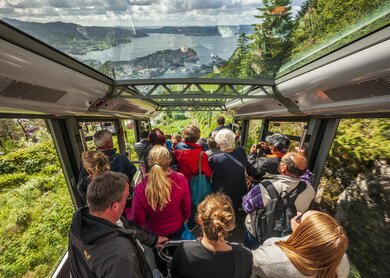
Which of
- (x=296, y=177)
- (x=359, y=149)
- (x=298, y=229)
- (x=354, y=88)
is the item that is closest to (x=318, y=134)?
(x=359, y=149)

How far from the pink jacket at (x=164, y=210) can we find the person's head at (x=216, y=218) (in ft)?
1.96

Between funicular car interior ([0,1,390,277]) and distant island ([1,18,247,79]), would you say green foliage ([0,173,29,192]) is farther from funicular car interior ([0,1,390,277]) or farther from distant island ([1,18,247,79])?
distant island ([1,18,247,79])

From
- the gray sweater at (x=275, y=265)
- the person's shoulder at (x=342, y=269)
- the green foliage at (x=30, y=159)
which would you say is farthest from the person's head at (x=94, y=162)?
the person's shoulder at (x=342, y=269)

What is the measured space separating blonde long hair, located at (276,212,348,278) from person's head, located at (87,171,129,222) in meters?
1.03

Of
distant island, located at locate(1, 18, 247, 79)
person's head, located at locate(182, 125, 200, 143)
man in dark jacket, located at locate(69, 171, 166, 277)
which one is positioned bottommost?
man in dark jacket, located at locate(69, 171, 166, 277)

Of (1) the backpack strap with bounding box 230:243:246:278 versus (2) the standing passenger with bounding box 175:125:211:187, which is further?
(2) the standing passenger with bounding box 175:125:211:187

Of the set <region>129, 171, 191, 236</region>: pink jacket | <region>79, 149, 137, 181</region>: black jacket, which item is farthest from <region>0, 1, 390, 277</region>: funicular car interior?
<region>129, 171, 191, 236</region>: pink jacket

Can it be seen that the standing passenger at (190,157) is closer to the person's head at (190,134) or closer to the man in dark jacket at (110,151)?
the person's head at (190,134)

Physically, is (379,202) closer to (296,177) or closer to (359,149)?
(359,149)

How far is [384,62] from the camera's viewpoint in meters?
1.26

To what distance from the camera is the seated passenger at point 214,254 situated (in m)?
1.04

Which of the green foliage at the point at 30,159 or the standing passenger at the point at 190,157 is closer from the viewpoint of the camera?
the green foliage at the point at 30,159

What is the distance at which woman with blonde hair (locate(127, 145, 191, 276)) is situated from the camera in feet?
5.24

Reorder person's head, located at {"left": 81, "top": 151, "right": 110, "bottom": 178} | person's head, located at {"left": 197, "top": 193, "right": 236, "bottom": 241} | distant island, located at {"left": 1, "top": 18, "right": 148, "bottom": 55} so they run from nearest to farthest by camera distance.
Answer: person's head, located at {"left": 197, "top": 193, "right": 236, "bottom": 241}, distant island, located at {"left": 1, "top": 18, "right": 148, "bottom": 55}, person's head, located at {"left": 81, "top": 151, "right": 110, "bottom": 178}
